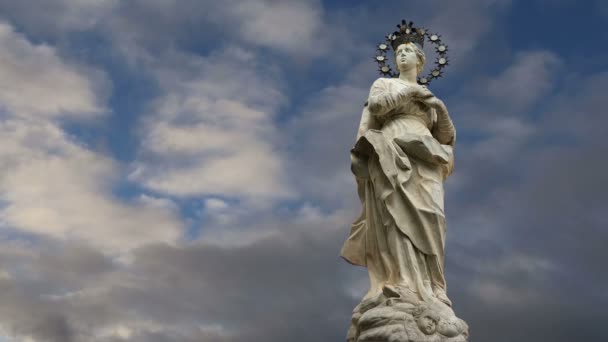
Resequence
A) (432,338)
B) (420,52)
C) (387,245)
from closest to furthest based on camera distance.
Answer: (432,338), (387,245), (420,52)

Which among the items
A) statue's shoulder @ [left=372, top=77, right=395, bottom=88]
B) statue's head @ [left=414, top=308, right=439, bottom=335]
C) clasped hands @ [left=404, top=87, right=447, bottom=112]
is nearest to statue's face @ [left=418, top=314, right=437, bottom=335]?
statue's head @ [left=414, top=308, right=439, bottom=335]

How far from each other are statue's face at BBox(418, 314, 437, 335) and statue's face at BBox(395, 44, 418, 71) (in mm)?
4620

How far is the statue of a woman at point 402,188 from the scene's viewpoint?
461 inches

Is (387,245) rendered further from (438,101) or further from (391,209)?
(438,101)

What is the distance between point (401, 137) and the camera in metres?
12.3

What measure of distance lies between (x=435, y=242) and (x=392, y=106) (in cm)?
226

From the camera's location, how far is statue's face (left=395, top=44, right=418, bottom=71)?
1352cm

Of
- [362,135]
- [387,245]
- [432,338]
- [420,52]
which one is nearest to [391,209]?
[387,245]

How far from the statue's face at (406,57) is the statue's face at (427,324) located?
4.62 m

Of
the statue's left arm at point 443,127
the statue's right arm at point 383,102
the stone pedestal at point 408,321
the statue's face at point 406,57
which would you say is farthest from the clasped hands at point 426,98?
the stone pedestal at point 408,321

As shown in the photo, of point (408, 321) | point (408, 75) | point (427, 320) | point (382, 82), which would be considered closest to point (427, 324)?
point (427, 320)

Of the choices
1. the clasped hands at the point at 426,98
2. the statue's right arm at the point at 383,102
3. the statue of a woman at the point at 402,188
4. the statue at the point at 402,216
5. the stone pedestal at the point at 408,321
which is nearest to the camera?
the stone pedestal at the point at 408,321

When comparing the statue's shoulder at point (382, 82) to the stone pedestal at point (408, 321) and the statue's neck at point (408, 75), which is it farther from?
the stone pedestal at point (408, 321)

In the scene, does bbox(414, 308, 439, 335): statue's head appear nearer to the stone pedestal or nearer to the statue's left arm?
the stone pedestal
